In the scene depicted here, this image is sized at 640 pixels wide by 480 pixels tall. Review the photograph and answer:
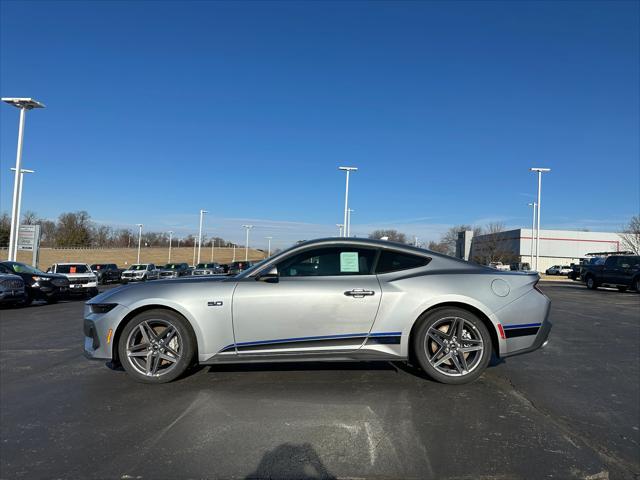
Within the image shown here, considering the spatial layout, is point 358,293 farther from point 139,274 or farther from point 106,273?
point 139,274

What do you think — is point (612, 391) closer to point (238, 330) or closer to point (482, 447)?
point (482, 447)

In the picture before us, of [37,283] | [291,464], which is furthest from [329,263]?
[37,283]

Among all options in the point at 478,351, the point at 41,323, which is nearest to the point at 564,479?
the point at 478,351

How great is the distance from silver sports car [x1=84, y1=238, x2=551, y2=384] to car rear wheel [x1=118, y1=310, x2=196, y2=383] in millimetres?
10

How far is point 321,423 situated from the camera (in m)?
3.62

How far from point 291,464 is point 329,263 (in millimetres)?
2169

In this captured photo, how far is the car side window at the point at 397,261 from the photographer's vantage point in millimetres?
4730

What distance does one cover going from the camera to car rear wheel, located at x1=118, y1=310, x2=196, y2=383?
15.0 ft

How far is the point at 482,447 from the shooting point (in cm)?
322

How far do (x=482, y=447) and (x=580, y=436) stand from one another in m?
0.88

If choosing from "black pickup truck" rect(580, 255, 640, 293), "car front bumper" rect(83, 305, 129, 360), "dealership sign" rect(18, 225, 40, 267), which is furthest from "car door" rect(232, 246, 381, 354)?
"dealership sign" rect(18, 225, 40, 267)

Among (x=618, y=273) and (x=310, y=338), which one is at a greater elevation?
(x=618, y=273)

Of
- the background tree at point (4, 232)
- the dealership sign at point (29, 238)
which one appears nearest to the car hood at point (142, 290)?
the dealership sign at point (29, 238)

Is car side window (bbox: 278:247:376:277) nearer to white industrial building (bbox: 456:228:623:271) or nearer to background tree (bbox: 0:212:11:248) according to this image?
white industrial building (bbox: 456:228:623:271)
